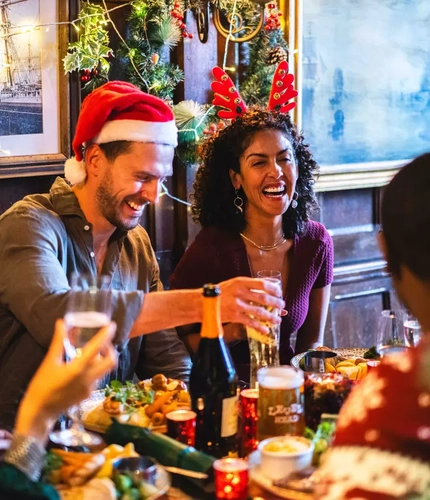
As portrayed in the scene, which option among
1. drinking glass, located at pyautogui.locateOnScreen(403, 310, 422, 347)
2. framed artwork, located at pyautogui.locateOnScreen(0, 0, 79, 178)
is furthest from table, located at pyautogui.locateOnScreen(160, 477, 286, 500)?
framed artwork, located at pyautogui.locateOnScreen(0, 0, 79, 178)

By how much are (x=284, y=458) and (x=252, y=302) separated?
0.43 metres

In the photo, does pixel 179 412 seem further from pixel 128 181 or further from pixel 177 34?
pixel 177 34

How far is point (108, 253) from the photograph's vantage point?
7.02 ft

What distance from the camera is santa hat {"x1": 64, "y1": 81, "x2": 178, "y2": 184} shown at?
200 cm

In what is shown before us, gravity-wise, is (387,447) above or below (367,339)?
above

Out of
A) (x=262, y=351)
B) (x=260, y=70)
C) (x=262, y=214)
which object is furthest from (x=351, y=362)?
(x=260, y=70)

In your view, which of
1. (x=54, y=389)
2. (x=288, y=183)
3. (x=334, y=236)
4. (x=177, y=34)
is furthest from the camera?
(x=334, y=236)

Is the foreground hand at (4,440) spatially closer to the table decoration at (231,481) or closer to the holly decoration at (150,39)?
the table decoration at (231,481)

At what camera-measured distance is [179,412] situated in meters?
1.39

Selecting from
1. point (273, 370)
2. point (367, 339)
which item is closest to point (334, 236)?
point (367, 339)

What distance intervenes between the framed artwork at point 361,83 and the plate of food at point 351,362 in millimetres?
1620

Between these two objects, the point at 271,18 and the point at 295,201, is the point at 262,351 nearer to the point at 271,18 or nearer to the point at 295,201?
the point at 295,201

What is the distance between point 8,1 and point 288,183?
1156mm

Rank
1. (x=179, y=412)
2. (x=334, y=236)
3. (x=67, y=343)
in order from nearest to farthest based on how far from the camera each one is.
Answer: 1. (x=67, y=343)
2. (x=179, y=412)
3. (x=334, y=236)
